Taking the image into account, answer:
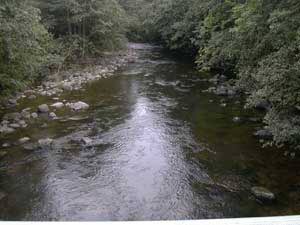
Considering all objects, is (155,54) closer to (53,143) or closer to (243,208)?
(53,143)

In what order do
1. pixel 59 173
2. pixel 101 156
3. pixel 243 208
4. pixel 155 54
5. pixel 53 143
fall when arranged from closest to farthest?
pixel 243 208 → pixel 59 173 → pixel 101 156 → pixel 53 143 → pixel 155 54

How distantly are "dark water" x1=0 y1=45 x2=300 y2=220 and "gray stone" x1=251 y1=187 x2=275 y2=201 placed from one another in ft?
0.53

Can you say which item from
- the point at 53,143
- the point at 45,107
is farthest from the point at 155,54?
the point at 53,143

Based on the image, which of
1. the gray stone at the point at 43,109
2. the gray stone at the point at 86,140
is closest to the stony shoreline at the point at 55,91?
the gray stone at the point at 43,109

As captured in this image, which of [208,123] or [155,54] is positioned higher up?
[208,123]

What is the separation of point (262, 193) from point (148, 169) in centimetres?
272

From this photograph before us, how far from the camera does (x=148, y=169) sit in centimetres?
827

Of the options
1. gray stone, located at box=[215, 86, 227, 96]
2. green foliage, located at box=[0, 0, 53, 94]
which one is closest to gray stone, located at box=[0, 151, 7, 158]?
green foliage, located at box=[0, 0, 53, 94]

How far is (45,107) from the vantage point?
1271 cm

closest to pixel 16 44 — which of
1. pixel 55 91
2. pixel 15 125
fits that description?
pixel 15 125

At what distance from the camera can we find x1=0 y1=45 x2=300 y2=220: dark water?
660 centimetres

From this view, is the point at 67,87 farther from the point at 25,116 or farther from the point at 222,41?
the point at 222,41

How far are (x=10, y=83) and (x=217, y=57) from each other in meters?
7.30

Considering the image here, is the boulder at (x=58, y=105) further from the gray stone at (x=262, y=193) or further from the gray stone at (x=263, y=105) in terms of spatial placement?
the gray stone at (x=262, y=193)
